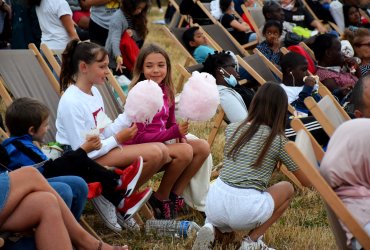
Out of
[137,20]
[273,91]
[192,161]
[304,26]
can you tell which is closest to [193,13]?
[304,26]

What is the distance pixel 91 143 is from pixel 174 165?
2.86ft

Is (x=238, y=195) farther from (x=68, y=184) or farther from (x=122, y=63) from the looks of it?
(x=122, y=63)

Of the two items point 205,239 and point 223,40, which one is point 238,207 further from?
point 223,40

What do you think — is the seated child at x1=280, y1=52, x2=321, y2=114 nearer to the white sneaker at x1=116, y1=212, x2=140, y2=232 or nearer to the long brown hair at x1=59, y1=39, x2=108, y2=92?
the long brown hair at x1=59, y1=39, x2=108, y2=92

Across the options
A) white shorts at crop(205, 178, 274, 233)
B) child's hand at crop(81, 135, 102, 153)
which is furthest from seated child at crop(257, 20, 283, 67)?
child's hand at crop(81, 135, 102, 153)

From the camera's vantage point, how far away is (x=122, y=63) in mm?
7941

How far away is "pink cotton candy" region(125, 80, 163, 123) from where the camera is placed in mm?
5152

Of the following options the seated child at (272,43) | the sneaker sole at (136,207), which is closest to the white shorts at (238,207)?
the sneaker sole at (136,207)

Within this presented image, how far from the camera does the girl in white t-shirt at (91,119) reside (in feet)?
17.1

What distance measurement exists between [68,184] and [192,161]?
1319 millimetres

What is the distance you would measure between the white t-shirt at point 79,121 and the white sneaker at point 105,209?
0.90 ft

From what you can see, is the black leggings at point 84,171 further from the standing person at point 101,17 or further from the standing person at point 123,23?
the standing person at point 101,17

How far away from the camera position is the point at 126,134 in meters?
5.13

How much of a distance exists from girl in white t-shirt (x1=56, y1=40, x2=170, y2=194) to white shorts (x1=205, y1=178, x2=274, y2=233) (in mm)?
633
